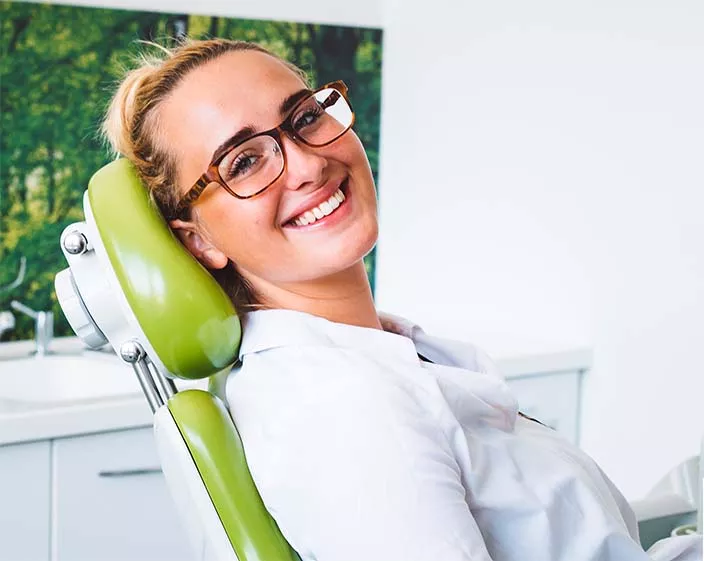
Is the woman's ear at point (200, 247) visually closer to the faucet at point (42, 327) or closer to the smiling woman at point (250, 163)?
the smiling woman at point (250, 163)

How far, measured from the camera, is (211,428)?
116 cm

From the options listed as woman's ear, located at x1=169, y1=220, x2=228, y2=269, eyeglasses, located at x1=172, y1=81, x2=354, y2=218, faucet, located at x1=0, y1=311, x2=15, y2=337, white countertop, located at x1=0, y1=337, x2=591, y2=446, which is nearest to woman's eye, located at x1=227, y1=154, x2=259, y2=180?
eyeglasses, located at x1=172, y1=81, x2=354, y2=218

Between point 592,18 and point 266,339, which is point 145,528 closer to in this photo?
point 266,339

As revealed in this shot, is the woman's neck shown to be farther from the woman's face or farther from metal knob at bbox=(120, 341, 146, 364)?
metal knob at bbox=(120, 341, 146, 364)

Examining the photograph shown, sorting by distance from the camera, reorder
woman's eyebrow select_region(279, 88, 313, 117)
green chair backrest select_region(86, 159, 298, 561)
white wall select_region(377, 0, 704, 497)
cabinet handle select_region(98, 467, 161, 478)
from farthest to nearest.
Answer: white wall select_region(377, 0, 704, 497)
cabinet handle select_region(98, 467, 161, 478)
woman's eyebrow select_region(279, 88, 313, 117)
green chair backrest select_region(86, 159, 298, 561)

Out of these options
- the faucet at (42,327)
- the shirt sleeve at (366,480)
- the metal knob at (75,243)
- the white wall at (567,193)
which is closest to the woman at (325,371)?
the shirt sleeve at (366,480)

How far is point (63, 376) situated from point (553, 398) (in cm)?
114

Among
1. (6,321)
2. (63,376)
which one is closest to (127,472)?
(63,376)

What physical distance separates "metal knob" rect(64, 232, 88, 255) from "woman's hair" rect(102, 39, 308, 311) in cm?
10

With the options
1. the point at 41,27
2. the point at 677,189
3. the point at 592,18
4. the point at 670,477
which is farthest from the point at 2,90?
the point at 670,477

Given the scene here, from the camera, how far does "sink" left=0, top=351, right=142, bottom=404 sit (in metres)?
2.45

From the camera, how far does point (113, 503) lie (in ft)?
6.56

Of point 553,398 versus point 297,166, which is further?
point 553,398

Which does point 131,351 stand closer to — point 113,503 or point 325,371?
point 325,371
